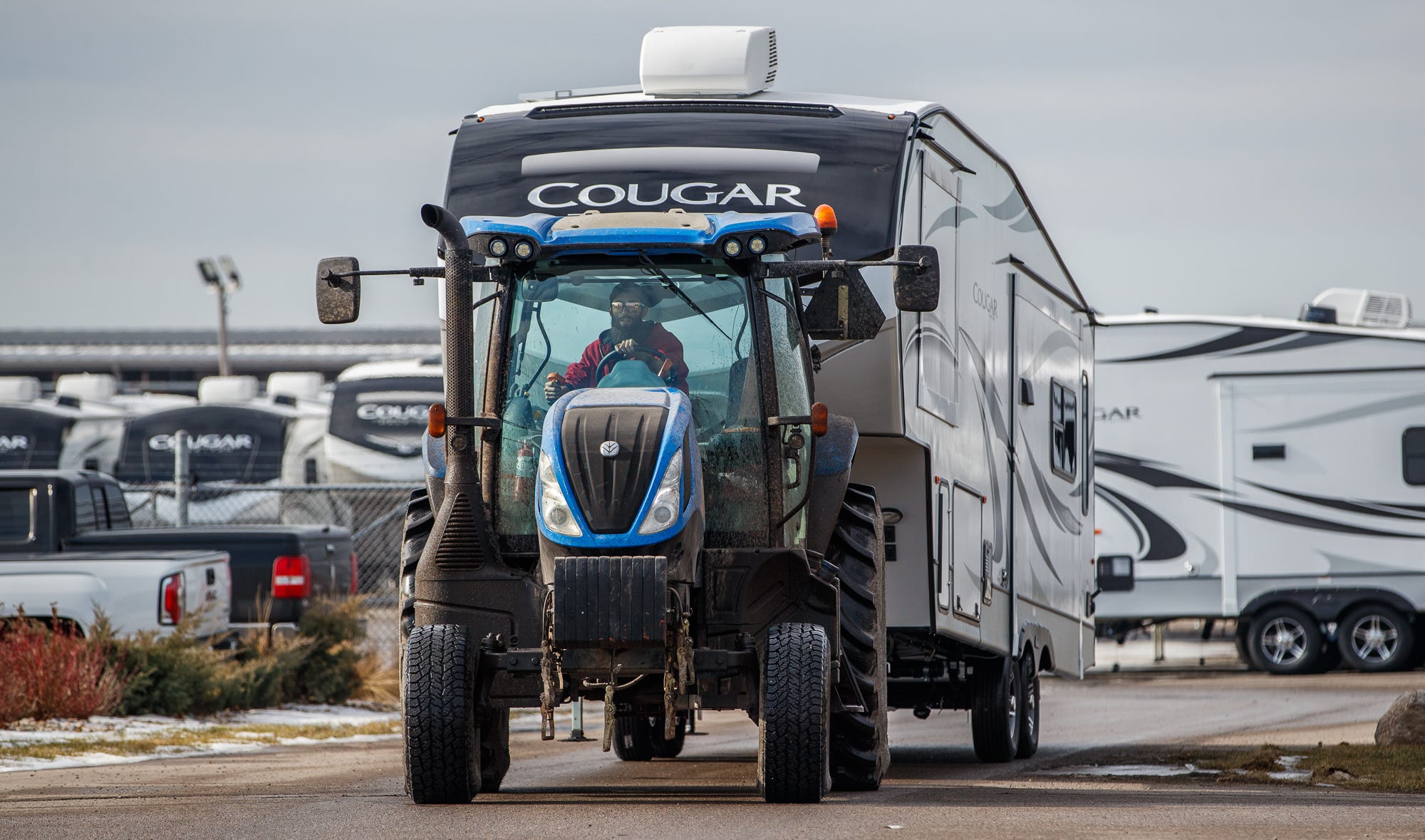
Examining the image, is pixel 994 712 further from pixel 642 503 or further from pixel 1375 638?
pixel 1375 638

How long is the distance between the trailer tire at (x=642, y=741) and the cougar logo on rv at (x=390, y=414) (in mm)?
18832

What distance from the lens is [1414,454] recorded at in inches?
942

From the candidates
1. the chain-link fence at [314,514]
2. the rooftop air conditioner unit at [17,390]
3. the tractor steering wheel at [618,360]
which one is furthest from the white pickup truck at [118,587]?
the rooftop air conditioner unit at [17,390]

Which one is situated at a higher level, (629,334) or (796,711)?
(629,334)

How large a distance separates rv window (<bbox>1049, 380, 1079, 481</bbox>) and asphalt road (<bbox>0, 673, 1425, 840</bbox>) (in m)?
2.16

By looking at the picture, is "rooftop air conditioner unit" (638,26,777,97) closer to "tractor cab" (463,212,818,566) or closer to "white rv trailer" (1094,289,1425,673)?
"tractor cab" (463,212,818,566)

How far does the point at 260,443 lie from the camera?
33125mm

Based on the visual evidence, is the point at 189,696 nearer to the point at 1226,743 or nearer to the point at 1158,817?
the point at 1226,743

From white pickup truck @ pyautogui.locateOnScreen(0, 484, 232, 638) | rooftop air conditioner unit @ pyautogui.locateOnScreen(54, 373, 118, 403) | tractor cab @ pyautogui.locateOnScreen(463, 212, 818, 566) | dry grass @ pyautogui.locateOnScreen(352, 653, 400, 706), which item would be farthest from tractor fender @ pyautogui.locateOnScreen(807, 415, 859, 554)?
rooftop air conditioner unit @ pyautogui.locateOnScreen(54, 373, 118, 403)

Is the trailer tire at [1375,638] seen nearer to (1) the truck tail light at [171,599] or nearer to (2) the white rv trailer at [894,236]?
(2) the white rv trailer at [894,236]

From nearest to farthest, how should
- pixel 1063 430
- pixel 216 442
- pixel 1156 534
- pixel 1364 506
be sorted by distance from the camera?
pixel 1063 430
pixel 1364 506
pixel 1156 534
pixel 216 442

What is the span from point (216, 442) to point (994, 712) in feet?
74.4

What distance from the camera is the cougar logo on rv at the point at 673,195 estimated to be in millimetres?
10234

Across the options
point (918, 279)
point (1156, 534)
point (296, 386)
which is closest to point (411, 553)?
point (918, 279)
